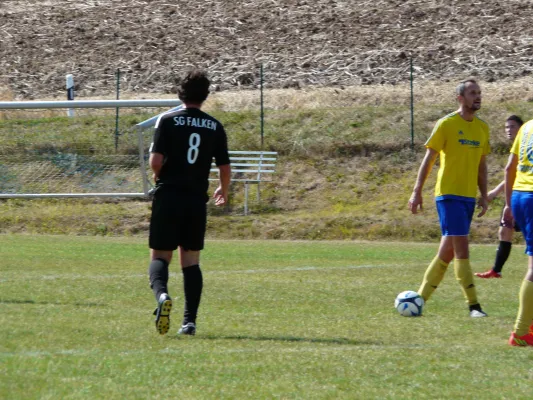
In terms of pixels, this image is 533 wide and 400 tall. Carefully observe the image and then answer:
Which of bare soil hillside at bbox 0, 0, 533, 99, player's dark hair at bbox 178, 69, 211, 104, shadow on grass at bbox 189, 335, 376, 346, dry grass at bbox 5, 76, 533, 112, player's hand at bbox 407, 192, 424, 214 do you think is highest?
bare soil hillside at bbox 0, 0, 533, 99

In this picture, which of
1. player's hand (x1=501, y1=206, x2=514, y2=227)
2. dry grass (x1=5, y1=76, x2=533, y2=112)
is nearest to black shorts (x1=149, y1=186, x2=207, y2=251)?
player's hand (x1=501, y1=206, x2=514, y2=227)

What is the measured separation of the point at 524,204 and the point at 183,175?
255cm

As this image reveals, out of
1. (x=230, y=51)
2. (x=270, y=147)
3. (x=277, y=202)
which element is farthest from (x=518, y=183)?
(x=230, y=51)

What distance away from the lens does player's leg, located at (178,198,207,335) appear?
7652 mm

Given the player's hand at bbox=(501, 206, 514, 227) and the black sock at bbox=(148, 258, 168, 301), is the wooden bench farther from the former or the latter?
the black sock at bbox=(148, 258, 168, 301)

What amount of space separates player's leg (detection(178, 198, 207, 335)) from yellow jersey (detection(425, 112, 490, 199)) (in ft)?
8.53

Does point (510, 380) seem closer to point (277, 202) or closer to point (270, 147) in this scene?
point (277, 202)

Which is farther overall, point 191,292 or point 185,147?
point 191,292

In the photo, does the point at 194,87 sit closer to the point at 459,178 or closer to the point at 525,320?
the point at 459,178

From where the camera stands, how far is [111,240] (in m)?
20.0

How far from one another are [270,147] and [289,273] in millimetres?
13521

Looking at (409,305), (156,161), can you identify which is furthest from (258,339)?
(409,305)

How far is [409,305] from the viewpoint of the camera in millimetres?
9055

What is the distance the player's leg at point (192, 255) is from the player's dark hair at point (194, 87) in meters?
0.77
